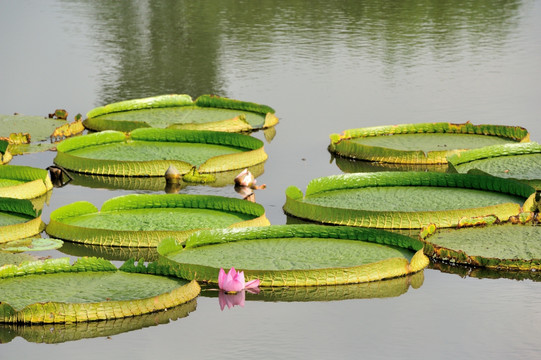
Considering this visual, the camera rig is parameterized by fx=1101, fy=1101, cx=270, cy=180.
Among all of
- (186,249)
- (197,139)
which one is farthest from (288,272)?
(197,139)

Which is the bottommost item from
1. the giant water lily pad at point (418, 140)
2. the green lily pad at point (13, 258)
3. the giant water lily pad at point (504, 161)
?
the giant water lily pad at point (418, 140)

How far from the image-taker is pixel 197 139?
9.56m

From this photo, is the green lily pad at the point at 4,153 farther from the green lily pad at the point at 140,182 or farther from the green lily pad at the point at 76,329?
the green lily pad at the point at 76,329

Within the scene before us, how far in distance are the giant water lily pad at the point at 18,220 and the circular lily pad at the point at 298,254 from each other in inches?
42.9

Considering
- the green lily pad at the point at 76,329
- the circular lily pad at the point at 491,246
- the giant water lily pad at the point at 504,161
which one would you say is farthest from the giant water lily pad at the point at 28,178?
the giant water lily pad at the point at 504,161

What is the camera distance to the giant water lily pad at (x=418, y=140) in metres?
9.12

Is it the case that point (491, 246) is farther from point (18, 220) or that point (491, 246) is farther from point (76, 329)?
point (18, 220)

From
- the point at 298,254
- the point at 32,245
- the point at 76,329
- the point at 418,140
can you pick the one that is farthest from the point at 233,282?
the point at 418,140

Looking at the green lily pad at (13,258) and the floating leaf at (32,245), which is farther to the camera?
the floating leaf at (32,245)

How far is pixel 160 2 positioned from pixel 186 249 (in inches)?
609

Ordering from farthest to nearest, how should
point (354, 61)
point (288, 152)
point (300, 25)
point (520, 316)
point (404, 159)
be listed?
point (300, 25)
point (354, 61)
point (288, 152)
point (404, 159)
point (520, 316)

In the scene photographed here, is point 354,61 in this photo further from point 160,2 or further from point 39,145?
point 160,2

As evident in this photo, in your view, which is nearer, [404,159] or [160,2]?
[404,159]

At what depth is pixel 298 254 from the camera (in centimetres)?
627
